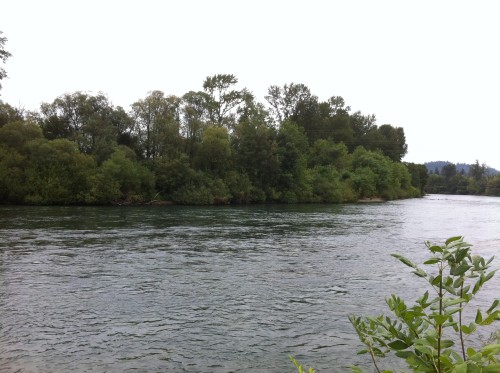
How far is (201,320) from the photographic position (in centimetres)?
1112

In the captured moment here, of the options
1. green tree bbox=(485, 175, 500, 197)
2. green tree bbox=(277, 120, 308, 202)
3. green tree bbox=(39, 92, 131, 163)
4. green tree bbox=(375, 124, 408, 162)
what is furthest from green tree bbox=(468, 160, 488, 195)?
green tree bbox=(39, 92, 131, 163)

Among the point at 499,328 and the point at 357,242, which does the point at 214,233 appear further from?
the point at 499,328

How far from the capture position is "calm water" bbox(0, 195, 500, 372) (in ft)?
Answer: 29.2

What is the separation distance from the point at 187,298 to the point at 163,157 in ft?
179

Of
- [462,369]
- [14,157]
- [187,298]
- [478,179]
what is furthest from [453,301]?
[478,179]

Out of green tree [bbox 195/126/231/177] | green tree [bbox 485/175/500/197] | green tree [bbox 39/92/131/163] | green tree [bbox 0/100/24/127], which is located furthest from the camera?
green tree [bbox 485/175/500/197]

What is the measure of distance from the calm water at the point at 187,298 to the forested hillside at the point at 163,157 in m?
32.2

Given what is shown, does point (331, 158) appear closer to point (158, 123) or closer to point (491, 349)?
point (158, 123)

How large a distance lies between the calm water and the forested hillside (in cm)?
3221

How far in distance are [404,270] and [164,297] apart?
34.5 ft

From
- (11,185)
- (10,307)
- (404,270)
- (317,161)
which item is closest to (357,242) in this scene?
(404,270)

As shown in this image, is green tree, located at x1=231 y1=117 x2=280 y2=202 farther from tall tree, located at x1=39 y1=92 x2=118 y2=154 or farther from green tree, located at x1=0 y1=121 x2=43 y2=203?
green tree, located at x1=0 y1=121 x2=43 y2=203

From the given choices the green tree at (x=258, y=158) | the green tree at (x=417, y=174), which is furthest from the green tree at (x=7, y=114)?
the green tree at (x=417, y=174)

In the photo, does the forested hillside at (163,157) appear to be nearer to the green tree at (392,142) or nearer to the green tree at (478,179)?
the green tree at (392,142)
